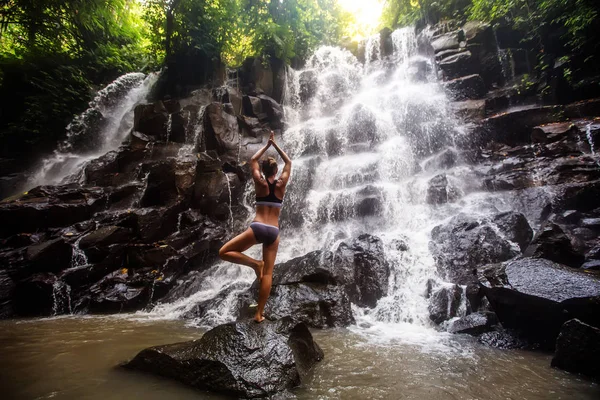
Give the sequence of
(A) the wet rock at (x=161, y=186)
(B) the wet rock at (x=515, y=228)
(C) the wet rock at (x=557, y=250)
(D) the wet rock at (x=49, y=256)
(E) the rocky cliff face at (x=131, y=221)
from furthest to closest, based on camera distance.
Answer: (A) the wet rock at (x=161, y=186) → (D) the wet rock at (x=49, y=256) → (E) the rocky cliff face at (x=131, y=221) → (B) the wet rock at (x=515, y=228) → (C) the wet rock at (x=557, y=250)

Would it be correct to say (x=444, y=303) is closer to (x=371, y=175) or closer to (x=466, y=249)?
(x=466, y=249)

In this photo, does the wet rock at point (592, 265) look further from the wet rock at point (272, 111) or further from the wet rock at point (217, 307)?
the wet rock at point (272, 111)

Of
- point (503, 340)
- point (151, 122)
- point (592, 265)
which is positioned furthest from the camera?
point (151, 122)

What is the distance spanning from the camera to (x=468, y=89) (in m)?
13.8

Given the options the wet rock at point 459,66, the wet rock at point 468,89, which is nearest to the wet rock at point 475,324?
the wet rock at point 468,89

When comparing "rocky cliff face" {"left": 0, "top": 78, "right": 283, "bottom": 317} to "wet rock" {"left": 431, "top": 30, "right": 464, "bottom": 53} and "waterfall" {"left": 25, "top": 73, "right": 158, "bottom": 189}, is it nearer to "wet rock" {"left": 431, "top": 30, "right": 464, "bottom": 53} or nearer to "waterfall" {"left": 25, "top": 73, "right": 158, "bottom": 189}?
"waterfall" {"left": 25, "top": 73, "right": 158, "bottom": 189}

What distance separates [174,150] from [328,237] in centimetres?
746

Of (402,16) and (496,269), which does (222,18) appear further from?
(496,269)

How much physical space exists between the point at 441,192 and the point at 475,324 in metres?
5.84

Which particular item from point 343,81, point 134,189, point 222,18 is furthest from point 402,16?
point 134,189

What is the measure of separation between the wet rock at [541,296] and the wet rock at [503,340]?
0.13m

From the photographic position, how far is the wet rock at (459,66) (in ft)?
48.3

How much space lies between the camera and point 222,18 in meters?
16.9

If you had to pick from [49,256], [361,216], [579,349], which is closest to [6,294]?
[49,256]
